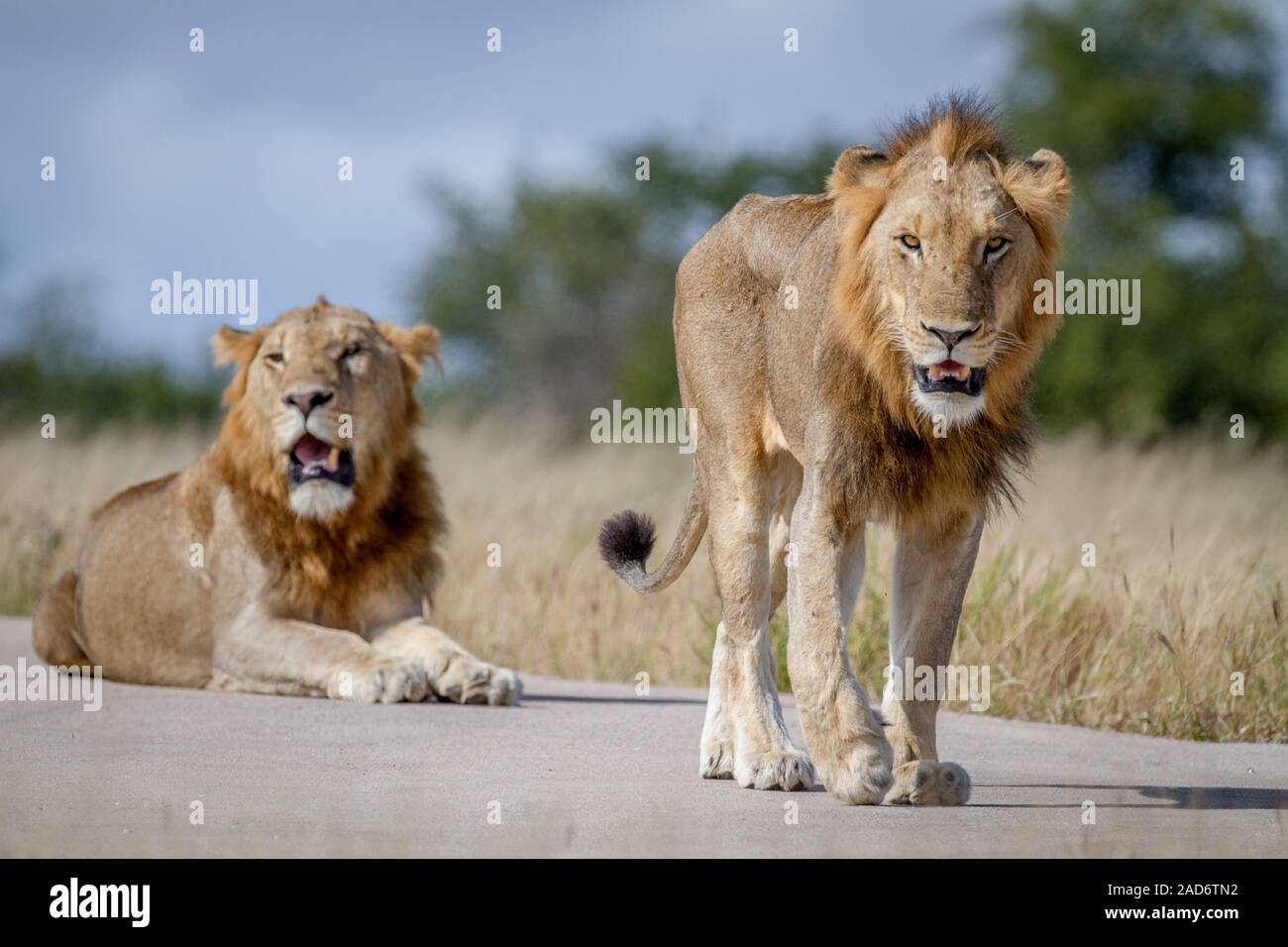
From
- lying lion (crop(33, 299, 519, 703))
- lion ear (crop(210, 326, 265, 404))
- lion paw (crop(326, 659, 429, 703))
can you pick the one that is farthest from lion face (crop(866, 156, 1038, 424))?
lion ear (crop(210, 326, 265, 404))

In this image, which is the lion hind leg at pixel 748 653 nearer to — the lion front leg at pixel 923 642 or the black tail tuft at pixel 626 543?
the lion front leg at pixel 923 642

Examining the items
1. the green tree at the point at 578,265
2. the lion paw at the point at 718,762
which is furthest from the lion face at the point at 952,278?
the green tree at the point at 578,265

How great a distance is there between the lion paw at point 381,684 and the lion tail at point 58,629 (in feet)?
5.68

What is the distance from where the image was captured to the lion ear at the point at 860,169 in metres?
5.49

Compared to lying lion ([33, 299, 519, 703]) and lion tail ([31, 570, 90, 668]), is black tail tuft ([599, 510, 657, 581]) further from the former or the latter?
lion tail ([31, 570, 90, 668])

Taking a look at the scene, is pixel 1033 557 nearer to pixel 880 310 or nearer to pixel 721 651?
pixel 721 651

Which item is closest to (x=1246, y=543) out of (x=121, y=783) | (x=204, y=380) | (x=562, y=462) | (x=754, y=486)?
(x=754, y=486)

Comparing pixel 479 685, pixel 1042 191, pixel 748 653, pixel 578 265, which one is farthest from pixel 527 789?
pixel 578 265

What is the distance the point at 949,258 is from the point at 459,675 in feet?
10.3

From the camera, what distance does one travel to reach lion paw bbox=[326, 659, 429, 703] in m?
7.46

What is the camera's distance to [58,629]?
885 cm

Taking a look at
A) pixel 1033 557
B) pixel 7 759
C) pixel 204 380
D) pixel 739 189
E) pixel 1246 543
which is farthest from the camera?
pixel 739 189

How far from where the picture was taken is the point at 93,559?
8891mm

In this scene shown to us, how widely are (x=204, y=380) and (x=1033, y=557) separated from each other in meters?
27.9
